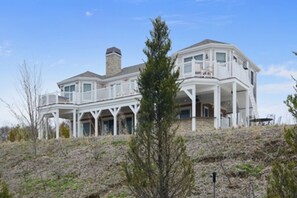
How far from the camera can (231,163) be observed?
11.1 m

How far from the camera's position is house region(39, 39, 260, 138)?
64.5ft

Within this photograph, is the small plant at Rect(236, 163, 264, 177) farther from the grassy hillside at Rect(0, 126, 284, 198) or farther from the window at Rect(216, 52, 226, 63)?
the window at Rect(216, 52, 226, 63)

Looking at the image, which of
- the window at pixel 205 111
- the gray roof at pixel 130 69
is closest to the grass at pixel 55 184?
the window at pixel 205 111

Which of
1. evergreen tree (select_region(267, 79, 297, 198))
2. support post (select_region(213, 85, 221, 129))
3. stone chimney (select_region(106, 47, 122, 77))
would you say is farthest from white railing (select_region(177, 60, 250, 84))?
evergreen tree (select_region(267, 79, 297, 198))

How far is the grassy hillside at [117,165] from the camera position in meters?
10.4

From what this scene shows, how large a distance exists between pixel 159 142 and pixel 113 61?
69.5ft

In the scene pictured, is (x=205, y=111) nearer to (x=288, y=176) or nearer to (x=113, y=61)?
(x=113, y=61)

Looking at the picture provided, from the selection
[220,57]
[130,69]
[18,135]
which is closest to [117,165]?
[220,57]

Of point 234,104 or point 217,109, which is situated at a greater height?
point 234,104

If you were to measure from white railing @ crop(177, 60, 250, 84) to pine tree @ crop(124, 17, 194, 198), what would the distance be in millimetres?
12395

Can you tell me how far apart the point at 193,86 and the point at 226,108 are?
6350mm

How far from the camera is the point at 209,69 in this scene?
2006 centimetres

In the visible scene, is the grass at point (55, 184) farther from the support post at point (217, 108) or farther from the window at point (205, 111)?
the window at point (205, 111)

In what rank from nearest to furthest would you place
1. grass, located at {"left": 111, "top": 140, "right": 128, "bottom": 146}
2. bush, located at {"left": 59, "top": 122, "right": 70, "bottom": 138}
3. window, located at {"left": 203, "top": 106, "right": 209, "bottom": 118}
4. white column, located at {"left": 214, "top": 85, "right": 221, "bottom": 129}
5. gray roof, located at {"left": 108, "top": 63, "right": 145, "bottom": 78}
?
grass, located at {"left": 111, "top": 140, "right": 128, "bottom": 146}, white column, located at {"left": 214, "top": 85, "right": 221, "bottom": 129}, window, located at {"left": 203, "top": 106, "right": 209, "bottom": 118}, gray roof, located at {"left": 108, "top": 63, "right": 145, "bottom": 78}, bush, located at {"left": 59, "top": 122, "right": 70, "bottom": 138}
